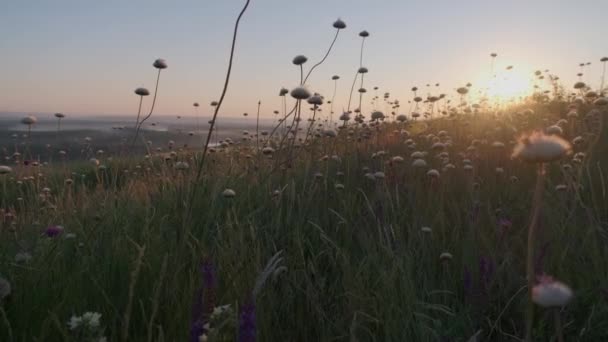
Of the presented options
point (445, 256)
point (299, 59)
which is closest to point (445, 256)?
point (445, 256)

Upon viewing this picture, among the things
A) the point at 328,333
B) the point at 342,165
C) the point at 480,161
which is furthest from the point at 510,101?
the point at 328,333

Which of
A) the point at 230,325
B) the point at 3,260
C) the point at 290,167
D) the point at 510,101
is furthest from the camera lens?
the point at 510,101

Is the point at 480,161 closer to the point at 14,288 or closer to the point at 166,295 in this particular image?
the point at 166,295

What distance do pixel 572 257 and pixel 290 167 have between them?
262cm

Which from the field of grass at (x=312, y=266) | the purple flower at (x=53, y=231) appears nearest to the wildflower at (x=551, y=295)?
the field of grass at (x=312, y=266)

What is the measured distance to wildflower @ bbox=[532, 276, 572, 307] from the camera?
103 cm

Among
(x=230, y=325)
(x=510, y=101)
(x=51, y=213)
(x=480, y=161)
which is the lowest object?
(x=51, y=213)

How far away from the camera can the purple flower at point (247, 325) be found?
1.29 meters

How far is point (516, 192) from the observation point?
3680mm

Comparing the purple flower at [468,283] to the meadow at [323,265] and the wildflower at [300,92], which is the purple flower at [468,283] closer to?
the meadow at [323,265]

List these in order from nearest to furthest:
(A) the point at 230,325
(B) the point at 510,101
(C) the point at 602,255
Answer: (A) the point at 230,325 → (C) the point at 602,255 → (B) the point at 510,101

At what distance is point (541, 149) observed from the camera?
103cm

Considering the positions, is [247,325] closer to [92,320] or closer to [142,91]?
[92,320]

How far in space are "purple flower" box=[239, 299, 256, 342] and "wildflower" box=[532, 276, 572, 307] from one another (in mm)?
632
